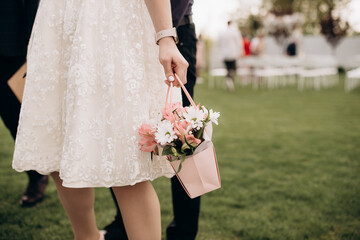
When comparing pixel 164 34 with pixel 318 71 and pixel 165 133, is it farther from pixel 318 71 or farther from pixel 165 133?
pixel 318 71

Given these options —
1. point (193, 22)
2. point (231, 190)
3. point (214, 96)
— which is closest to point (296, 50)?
point (214, 96)

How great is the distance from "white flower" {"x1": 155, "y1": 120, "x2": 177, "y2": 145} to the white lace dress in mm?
83

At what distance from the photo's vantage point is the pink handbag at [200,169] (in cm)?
103

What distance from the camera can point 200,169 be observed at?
1.03m

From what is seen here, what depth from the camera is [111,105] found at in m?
1.06

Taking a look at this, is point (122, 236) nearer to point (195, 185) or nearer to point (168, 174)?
point (168, 174)

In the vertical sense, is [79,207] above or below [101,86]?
below

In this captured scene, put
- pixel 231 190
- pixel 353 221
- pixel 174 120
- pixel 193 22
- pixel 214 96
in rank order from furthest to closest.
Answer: pixel 214 96 < pixel 231 190 < pixel 353 221 < pixel 193 22 < pixel 174 120

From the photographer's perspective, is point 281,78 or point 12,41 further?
point 281,78

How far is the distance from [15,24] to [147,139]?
1.19m

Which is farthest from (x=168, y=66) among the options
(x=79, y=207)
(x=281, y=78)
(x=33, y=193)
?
(x=281, y=78)

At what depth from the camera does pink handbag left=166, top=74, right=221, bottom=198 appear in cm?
103

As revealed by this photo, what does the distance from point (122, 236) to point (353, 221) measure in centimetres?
146

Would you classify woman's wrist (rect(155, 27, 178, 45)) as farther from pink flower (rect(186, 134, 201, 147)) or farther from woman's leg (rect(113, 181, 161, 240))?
woman's leg (rect(113, 181, 161, 240))
